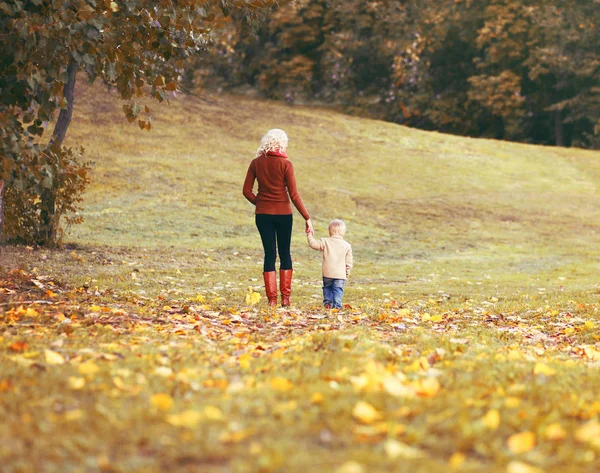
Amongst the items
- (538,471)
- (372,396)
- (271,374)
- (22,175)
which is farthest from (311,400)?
(22,175)

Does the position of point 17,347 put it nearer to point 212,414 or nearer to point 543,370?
point 212,414

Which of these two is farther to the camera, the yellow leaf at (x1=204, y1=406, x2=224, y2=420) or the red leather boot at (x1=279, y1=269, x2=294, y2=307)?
the red leather boot at (x1=279, y1=269, x2=294, y2=307)

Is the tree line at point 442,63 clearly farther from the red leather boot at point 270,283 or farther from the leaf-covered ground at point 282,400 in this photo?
the leaf-covered ground at point 282,400

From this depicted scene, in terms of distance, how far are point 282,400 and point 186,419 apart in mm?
705

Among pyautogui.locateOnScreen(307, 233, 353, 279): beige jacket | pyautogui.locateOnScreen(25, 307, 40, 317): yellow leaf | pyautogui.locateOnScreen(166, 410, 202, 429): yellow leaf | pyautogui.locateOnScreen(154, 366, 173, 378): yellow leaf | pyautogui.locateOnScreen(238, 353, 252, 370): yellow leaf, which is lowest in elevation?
pyautogui.locateOnScreen(25, 307, 40, 317): yellow leaf

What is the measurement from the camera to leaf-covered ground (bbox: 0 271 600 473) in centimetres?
329

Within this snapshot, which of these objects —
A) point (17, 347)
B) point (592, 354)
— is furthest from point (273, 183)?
point (17, 347)

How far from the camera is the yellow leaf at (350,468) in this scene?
9.93 ft

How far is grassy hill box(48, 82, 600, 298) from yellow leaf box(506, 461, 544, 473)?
335 inches

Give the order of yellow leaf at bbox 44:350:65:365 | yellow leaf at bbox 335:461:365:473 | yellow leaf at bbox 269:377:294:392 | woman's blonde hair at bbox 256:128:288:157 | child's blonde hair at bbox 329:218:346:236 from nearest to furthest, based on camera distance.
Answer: yellow leaf at bbox 335:461:365:473, yellow leaf at bbox 269:377:294:392, yellow leaf at bbox 44:350:65:365, woman's blonde hair at bbox 256:128:288:157, child's blonde hair at bbox 329:218:346:236

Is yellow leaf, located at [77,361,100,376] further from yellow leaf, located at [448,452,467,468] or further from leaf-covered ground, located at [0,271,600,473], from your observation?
yellow leaf, located at [448,452,467,468]

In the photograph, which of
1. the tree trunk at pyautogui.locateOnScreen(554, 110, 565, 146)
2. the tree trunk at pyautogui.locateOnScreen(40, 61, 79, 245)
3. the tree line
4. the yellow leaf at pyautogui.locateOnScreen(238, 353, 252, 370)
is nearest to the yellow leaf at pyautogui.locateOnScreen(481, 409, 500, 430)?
the yellow leaf at pyautogui.locateOnScreen(238, 353, 252, 370)

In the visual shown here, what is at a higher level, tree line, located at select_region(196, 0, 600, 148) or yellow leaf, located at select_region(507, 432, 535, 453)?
tree line, located at select_region(196, 0, 600, 148)

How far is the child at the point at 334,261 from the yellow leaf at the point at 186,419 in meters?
5.95
